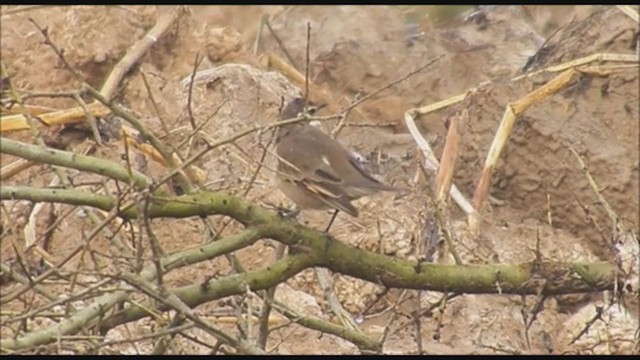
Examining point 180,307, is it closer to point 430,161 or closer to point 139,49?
point 430,161

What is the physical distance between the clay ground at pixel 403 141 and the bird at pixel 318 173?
44 cm

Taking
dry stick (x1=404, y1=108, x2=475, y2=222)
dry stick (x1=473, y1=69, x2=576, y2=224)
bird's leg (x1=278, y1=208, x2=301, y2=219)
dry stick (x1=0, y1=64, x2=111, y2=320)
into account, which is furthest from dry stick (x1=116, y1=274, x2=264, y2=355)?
dry stick (x1=473, y1=69, x2=576, y2=224)

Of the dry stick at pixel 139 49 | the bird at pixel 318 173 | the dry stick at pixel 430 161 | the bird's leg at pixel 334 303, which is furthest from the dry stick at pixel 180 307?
the dry stick at pixel 139 49

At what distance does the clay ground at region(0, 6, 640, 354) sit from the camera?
7531mm

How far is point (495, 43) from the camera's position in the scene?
405 inches

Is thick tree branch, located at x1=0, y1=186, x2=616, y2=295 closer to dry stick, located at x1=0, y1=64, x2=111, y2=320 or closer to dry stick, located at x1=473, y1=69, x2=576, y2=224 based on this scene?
dry stick, located at x1=0, y1=64, x2=111, y2=320

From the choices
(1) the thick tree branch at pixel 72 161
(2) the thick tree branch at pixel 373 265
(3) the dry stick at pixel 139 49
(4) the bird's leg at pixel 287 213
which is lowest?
(2) the thick tree branch at pixel 373 265

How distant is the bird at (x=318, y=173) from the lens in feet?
19.6

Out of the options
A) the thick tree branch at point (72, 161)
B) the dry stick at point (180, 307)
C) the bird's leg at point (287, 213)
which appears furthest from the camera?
the bird's leg at point (287, 213)

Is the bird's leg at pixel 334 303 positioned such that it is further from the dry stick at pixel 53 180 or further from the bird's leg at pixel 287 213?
the dry stick at pixel 53 180

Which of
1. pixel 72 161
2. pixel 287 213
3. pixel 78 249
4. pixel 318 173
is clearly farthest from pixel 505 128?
pixel 78 249

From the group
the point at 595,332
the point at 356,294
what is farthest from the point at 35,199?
the point at 595,332

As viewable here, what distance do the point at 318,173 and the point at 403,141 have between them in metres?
2.68

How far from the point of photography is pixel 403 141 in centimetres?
888
